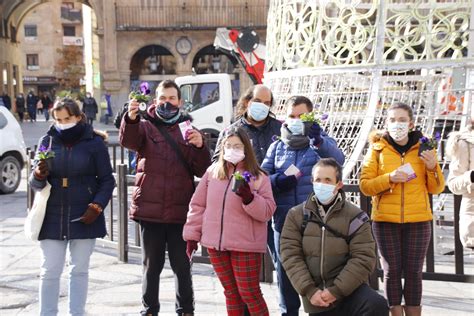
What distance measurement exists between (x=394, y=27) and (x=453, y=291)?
8.71 feet

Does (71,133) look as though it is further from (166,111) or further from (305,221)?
(305,221)

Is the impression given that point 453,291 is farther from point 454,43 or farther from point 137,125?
point 137,125

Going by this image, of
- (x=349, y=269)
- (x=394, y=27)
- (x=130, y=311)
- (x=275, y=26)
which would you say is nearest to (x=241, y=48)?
(x=275, y=26)

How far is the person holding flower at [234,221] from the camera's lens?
462cm

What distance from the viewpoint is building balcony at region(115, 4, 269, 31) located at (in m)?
34.0

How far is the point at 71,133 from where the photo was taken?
5016mm

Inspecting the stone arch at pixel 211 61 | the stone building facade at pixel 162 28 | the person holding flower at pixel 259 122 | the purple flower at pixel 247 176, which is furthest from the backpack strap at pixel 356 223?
the stone arch at pixel 211 61

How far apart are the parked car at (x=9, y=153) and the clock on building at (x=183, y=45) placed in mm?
22387

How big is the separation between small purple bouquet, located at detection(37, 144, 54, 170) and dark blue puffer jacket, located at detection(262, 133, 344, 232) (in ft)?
4.98

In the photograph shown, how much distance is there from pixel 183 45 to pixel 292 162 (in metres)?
30.4

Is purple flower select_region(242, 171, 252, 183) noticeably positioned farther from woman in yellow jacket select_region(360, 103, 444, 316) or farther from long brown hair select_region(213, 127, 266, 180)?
woman in yellow jacket select_region(360, 103, 444, 316)

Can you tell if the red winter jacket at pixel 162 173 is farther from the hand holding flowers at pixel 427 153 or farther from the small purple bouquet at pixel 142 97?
the hand holding flowers at pixel 427 153

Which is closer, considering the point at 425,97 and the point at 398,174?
the point at 398,174

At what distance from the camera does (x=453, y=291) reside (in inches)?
248
